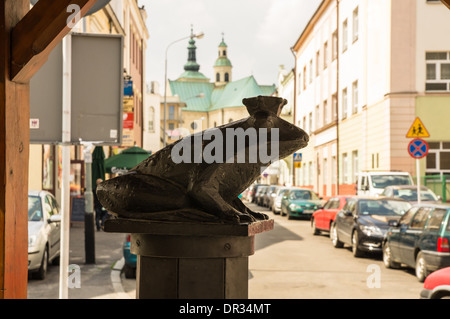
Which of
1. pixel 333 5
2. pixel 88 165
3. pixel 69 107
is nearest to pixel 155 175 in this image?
pixel 69 107

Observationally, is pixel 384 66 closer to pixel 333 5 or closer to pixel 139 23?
pixel 333 5

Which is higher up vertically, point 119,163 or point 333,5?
point 333,5

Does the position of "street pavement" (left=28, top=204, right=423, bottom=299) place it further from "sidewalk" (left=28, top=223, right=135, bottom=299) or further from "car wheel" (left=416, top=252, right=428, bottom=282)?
"car wheel" (left=416, top=252, right=428, bottom=282)

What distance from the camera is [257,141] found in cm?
321

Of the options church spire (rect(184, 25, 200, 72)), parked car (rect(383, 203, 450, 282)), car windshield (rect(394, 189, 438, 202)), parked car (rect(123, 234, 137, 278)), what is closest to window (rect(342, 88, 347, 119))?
car windshield (rect(394, 189, 438, 202))

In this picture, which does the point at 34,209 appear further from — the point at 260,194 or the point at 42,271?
the point at 260,194

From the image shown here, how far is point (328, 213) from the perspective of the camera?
2092 cm

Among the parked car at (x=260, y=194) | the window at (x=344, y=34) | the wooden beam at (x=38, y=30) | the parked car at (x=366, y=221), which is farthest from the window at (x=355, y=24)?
the wooden beam at (x=38, y=30)

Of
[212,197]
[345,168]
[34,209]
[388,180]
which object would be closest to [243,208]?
[212,197]

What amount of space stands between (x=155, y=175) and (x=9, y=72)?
2.94 ft

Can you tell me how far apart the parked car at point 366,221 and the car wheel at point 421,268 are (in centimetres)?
319

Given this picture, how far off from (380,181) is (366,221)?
10.0 metres

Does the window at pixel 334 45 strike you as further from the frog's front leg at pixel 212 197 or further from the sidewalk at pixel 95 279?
the frog's front leg at pixel 212 197
